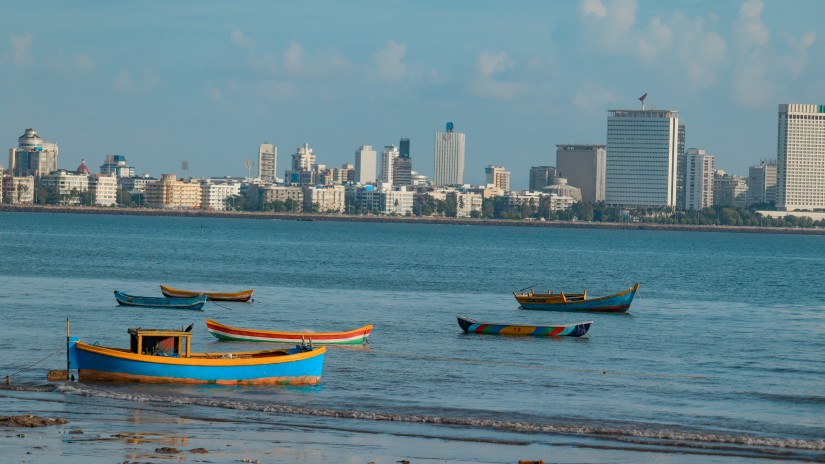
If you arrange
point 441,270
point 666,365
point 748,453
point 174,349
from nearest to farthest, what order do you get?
point 748,453, point 174,349, point 666,365, point 441,270

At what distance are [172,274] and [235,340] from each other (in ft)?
142

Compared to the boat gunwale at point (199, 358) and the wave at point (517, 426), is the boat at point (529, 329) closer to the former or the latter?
the boat gunwale at point (199, 358)

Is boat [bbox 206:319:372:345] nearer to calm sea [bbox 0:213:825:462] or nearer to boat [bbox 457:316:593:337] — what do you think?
calm sea [bbox 0:213:825:462]

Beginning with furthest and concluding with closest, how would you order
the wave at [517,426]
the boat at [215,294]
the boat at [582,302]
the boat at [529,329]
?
the boat at [582,302] → the boat at [215,294] → the boat at [529,329] → the wave at [517,426]

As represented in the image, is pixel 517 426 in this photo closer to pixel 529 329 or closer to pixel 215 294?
pixel 529 329

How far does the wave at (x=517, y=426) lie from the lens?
29.2 m

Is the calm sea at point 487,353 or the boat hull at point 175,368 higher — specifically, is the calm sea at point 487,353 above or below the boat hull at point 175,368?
below

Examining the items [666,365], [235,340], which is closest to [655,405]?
[666,365]

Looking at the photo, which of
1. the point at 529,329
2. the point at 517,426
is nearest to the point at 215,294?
the point at 529,329

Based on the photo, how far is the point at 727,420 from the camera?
106ft

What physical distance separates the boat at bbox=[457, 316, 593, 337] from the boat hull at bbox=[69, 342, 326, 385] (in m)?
17.5

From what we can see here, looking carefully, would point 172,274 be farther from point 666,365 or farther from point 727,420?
point 727,420

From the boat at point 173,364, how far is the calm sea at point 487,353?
1.45ft

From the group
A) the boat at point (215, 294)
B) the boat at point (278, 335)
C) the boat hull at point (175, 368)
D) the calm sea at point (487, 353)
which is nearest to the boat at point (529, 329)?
the calm sea at point (487, 353)
